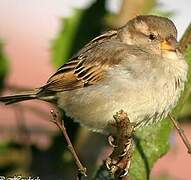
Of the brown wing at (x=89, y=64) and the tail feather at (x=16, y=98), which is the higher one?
the brown wing at (x=89, y=64)

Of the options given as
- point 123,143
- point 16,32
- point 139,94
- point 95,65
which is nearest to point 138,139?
point 139,94

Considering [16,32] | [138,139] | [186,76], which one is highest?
[186,76]

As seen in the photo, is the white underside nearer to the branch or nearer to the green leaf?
the green leaf

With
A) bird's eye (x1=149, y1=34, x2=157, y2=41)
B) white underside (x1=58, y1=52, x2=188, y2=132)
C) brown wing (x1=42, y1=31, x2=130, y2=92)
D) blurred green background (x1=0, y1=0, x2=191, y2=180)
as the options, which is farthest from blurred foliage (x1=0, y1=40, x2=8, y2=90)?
bird's eye (x1=149, y1=34, x2=157, y2=41)

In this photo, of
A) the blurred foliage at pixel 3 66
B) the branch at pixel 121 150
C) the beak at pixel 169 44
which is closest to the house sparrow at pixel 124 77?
the beak at pixel 169 44

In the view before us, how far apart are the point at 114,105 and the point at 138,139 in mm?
238

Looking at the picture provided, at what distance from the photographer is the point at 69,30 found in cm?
434

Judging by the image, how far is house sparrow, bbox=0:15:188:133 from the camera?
12.3 feet

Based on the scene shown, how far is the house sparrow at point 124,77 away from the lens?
148 inches

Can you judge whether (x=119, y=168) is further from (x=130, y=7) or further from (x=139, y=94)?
(x=130, y=7)

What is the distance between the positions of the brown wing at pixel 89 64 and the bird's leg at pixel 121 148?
94 cm

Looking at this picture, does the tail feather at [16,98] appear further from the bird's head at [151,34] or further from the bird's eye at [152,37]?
the bird's eye at [152,37]

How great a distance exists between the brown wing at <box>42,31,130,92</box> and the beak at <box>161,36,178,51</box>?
0.63ft

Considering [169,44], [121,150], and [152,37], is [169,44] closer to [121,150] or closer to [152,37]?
[152,37]
